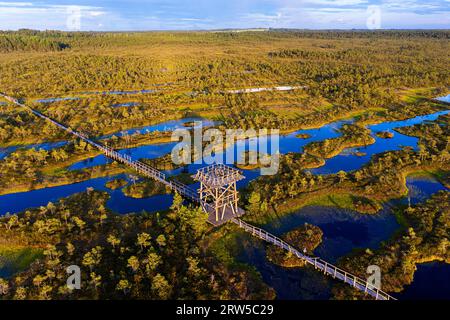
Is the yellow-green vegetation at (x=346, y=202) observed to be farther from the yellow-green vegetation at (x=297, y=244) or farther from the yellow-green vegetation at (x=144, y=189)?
the yellow-green vegetation at (x=144, y=189)

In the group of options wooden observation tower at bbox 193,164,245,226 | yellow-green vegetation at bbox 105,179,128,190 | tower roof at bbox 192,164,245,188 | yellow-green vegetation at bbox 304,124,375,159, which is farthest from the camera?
yellow-green vegetation at bbox 304,124,375,159

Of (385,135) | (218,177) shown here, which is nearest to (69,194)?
(218,177)

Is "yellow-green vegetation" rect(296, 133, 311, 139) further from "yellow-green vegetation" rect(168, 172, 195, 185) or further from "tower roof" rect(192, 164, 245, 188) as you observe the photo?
"tower roof" rect(192, 164, 245, 188)

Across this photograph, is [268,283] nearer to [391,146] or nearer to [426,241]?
[426,241]

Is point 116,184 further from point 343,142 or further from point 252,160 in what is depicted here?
point 343,142

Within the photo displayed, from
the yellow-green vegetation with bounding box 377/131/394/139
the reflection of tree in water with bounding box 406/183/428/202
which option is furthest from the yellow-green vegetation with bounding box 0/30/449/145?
the reflection of tree in water with bounding box 406/183/428/202
